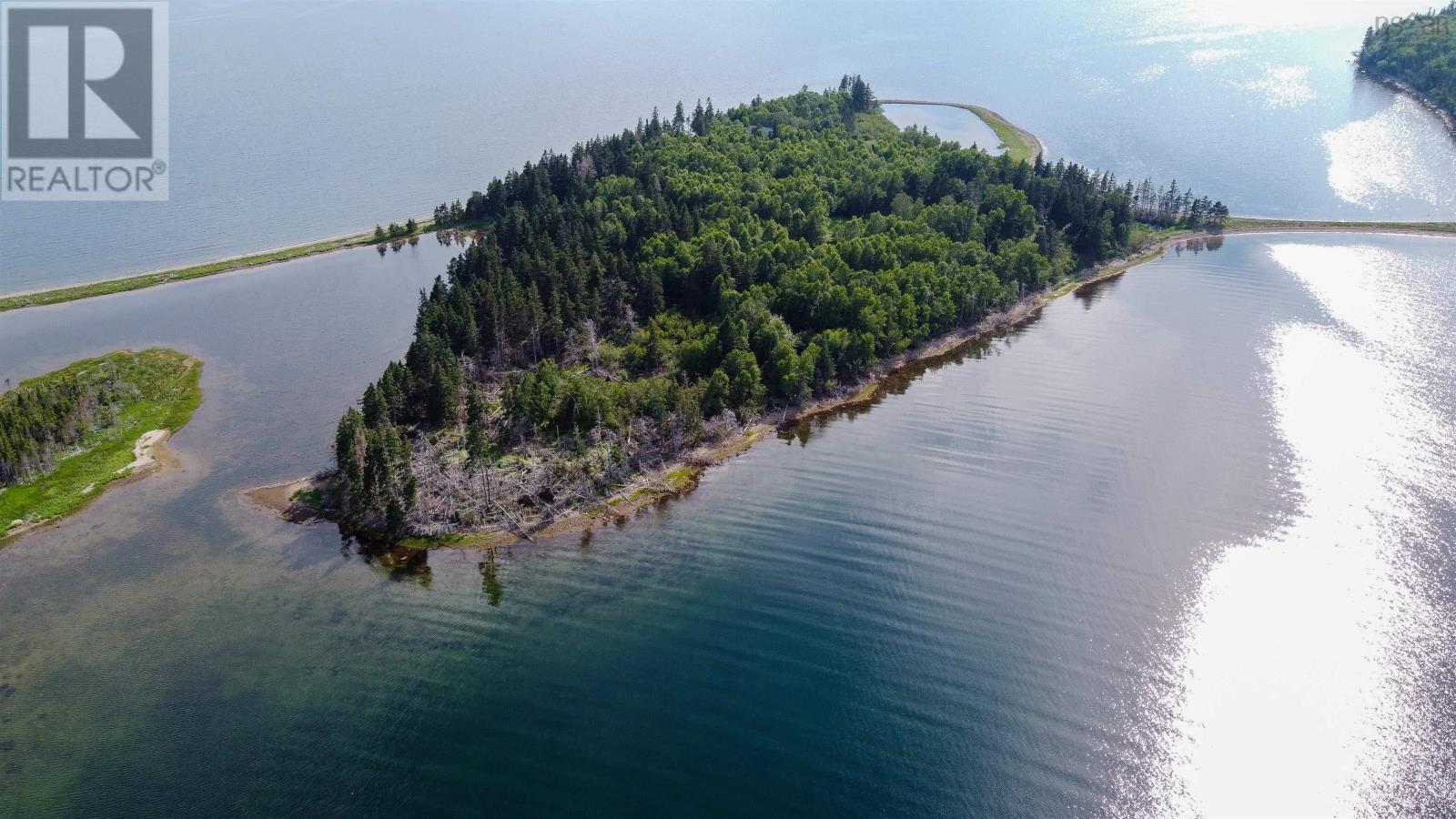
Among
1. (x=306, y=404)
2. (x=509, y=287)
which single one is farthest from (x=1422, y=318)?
(x=306, y=404)

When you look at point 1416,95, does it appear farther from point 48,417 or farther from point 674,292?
point 48,417

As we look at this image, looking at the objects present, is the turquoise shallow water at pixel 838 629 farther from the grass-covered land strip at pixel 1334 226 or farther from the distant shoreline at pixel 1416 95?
the distant shoreline at pixel 1416 95

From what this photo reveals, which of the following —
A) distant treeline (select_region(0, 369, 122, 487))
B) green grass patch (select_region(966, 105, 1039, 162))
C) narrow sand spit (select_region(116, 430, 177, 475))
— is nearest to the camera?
distant treeline (select_region(0, 369, 122, 487))

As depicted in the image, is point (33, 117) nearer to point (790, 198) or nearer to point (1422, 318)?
point (790, 198)

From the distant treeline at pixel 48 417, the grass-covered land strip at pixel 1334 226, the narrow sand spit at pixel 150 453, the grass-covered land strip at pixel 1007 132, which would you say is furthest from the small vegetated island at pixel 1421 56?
the distant treeline at pixel 48 417

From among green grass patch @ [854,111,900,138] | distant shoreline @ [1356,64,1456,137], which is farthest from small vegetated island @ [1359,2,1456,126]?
green grass patch @ [854,111,900,138]

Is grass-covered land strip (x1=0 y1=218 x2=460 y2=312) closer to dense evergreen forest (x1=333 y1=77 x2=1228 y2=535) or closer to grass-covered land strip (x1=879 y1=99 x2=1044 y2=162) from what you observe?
→ dense evergreen forest (x1=333 y1=77 x2=1228 y2=535)

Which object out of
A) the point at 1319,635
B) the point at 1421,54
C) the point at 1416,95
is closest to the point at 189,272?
the point at 1319,635
